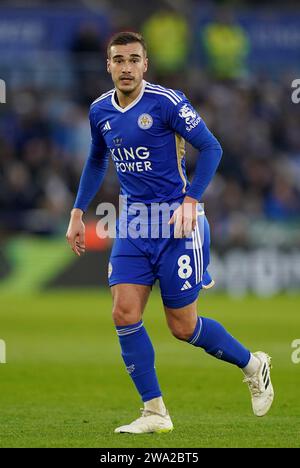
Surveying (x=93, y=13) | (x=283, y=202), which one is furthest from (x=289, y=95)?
(x=93, y=13)

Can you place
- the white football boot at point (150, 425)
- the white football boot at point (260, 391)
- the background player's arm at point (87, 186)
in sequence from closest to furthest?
1. the white football boot at point (150, 425)
2. the white football boot at point (260, 391)
3. the background player's arm at point (87, 186)

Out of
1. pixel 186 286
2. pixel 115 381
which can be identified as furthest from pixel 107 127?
pixel 115 381

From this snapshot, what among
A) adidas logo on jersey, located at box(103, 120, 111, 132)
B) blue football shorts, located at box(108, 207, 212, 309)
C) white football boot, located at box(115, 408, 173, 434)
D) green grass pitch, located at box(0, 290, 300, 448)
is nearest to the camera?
green grass pitch, located at box(0, 290, 300, 448)

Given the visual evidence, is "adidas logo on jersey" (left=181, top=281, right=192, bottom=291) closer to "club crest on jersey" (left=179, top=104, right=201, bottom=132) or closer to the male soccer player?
the male soccer player

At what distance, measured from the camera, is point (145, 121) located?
25.1 ft

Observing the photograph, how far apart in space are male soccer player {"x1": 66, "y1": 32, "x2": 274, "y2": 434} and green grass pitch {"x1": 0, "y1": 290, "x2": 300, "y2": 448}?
1.68 feet

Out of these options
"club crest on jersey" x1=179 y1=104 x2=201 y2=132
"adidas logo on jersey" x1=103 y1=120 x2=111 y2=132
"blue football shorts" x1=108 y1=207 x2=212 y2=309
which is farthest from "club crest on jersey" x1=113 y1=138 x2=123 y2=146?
"blue football shorts" x1=108 y1=207 x2=212 y2=309

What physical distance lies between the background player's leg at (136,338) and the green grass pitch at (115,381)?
33cm

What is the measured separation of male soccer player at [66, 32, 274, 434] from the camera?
7547 mm

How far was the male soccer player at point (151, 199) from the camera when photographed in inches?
297

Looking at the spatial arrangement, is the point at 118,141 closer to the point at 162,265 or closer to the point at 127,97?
the point at 127,97

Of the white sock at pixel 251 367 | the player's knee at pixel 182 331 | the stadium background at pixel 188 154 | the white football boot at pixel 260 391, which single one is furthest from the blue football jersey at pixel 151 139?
the stadium background at pixel 188 154

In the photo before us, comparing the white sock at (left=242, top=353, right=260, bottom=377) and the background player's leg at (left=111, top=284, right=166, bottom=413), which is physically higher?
the background player's leg at (left=111, top=284, right=166, bottom=413)

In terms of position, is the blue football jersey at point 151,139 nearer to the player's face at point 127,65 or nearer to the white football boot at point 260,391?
the player's face at point 127,65
